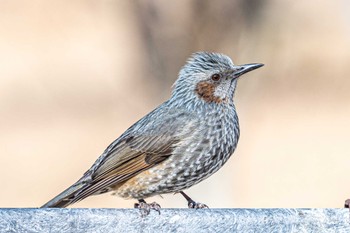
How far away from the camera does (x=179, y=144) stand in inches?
257

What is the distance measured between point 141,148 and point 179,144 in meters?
0.33

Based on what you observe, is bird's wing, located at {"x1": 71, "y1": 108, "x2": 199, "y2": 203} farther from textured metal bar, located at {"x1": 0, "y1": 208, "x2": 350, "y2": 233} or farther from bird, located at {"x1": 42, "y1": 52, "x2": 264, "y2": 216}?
textured metal bar, located at {"x1": 0, "y1": 208, "x2": 350, "y2": 233}

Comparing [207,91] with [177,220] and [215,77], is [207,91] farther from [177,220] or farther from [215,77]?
[177,220]

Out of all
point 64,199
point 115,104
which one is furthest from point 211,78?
point 115,104

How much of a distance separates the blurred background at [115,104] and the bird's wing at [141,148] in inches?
156

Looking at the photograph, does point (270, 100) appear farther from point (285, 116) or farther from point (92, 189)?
point (92, 189)

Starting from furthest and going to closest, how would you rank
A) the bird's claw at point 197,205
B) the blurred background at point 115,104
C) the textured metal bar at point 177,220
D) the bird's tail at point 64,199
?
the blurred background at point 115,104
the bird's claw at point 197,205
the bird's tail at point 64,199
the textured metal bar at point 177,220

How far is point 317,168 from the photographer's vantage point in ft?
50.5

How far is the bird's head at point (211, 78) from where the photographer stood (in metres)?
6.89

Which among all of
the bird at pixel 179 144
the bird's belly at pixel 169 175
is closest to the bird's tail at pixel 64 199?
the bird at pixel 179 144

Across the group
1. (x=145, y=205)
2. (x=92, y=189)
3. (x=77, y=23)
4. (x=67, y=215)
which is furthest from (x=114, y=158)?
(x=77, y=23)

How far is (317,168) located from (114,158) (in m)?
9.18

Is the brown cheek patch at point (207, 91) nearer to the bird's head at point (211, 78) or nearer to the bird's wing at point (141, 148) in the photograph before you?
the bird's head at point (211, 78)

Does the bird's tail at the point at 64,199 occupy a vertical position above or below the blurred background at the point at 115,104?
below
